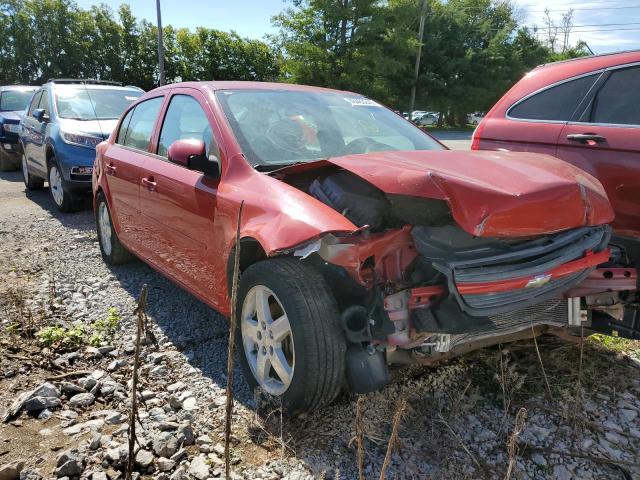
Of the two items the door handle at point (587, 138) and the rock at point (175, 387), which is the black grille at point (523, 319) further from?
the rock at point (175, 387)

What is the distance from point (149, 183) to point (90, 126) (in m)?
4.47

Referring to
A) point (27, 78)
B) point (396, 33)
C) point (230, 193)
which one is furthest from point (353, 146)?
point (27, 78)

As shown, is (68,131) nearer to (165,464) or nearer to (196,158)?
(196,158)

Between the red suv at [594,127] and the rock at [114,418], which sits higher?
the red suv at [594,127]

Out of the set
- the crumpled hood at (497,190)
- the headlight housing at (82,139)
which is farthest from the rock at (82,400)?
the headlight housing at (82,139)

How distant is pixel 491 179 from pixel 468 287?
50 centimetres

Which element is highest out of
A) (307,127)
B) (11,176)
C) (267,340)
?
(307,127)

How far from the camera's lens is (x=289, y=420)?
2.58 meters

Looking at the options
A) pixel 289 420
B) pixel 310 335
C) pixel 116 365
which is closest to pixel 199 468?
pixel 289 420

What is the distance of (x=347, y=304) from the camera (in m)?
2.48

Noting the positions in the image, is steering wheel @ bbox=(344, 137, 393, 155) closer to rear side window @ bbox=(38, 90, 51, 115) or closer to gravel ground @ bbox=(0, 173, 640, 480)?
gravel ground @ bbox=(0, 173, 640, 480)

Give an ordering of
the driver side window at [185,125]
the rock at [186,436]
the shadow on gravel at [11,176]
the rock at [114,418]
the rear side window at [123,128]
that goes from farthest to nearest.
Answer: the shadow on gravel at [11,176] < the rear side window at [123,128] < the driver side window at [185,125] < the rock at [114,418] < the rock at [186,436]

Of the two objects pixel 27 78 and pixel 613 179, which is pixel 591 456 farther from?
pixel 27 78

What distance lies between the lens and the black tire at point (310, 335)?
2.31m
